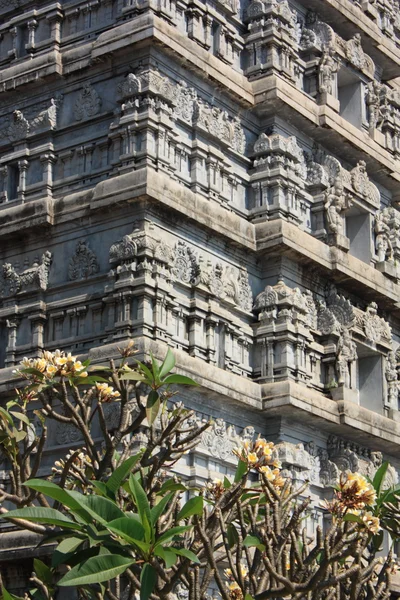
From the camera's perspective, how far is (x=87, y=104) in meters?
21.5

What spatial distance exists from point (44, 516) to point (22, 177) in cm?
1241

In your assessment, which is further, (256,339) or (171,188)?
(256,339)

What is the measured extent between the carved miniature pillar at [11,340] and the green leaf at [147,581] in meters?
11.1

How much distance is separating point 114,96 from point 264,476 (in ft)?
36.9

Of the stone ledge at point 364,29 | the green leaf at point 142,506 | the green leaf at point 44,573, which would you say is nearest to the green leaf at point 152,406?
the green leaf at point 44,573

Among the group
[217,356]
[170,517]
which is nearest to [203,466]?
[217,356]

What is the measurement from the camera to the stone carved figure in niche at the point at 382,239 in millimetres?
24812

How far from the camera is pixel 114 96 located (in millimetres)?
21156

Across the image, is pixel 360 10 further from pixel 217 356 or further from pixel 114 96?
pixel 217 356

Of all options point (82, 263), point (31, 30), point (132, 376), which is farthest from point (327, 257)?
point (132, 376)

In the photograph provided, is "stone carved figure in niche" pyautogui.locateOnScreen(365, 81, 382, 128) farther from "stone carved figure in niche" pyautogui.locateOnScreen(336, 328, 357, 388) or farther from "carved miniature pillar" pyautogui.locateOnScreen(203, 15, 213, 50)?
"stone carved figure in niche" pyautogui.locateOnScreen(336, 328, 357, 388)

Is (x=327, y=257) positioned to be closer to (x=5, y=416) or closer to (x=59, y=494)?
(x=5, y=416)

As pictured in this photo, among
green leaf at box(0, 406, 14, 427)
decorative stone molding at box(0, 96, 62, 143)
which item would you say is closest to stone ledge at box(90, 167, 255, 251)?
decorative stone molding at box(0, 96, 62, 143)

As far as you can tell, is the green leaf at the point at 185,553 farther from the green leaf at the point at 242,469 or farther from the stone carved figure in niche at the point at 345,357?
the stone carved figure in niche at the point at 345,357
